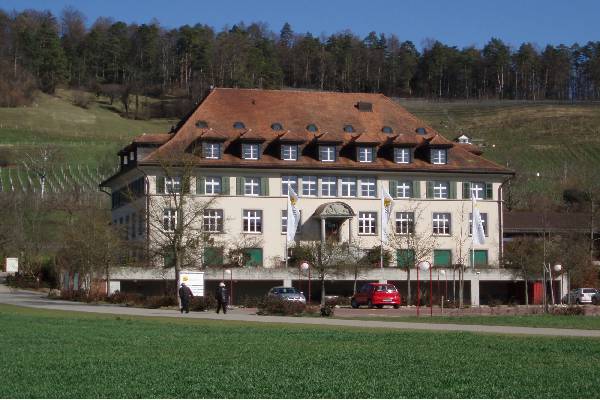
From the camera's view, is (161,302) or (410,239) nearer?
(161,302)

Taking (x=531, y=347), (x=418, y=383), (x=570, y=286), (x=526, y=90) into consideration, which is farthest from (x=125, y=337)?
(x=526, y=90)

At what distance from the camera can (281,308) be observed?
144ft

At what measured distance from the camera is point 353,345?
24.4 metres

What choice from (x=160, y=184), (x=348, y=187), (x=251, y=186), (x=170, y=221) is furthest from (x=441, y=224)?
(x=170, y=221)

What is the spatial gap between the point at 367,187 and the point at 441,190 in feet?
18.2

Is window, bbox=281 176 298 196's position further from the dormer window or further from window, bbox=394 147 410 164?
window, bbox=394 147 410 164

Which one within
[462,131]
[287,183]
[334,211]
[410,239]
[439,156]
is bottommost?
[410,239]

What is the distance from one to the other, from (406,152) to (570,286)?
15.6 metres

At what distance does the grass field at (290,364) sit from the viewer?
15.6 m

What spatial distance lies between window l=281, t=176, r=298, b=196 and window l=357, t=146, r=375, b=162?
5.00m

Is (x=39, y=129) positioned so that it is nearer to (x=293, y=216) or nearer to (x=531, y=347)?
(x=293, y=216)

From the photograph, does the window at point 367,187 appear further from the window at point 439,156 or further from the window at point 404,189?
the window at point 439,156

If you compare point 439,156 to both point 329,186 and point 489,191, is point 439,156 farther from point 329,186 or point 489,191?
point 329,186

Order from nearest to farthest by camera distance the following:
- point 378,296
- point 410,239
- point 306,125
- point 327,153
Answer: point 378,296 → point 410,239 → point 327,153 → point 306,125
